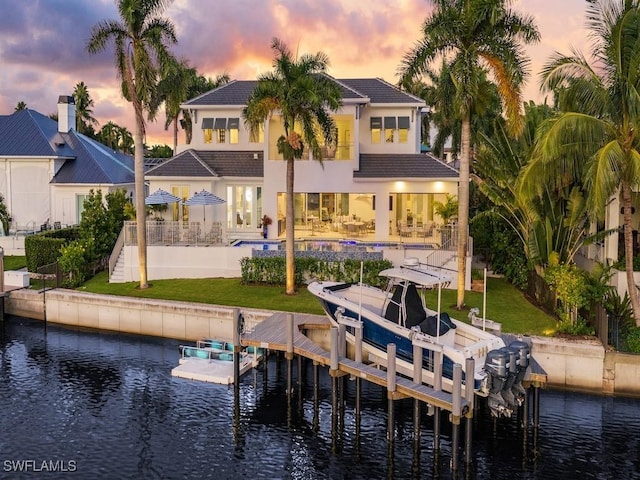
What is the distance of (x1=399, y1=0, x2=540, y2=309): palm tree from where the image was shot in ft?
81.5

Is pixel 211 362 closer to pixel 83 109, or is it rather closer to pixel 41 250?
pixel 41 250

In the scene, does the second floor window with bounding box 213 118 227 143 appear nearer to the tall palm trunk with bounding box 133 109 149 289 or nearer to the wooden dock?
the tall palm trunk with bounding box 133 109 149 289

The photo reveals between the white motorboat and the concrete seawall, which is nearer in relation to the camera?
Result: the white motorboat

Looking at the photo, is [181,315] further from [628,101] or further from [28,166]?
[28,166]

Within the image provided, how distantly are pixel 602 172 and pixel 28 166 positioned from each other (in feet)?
127

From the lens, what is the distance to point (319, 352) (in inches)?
832

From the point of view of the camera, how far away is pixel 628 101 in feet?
72.3

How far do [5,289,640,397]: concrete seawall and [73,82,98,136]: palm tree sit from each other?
45422 mm

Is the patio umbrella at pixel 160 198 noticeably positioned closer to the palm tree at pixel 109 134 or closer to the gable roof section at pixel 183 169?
the gable roof section at pixel 183 169

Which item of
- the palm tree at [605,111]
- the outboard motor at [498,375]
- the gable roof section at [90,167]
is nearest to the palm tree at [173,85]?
the gable roof section at [90,167]

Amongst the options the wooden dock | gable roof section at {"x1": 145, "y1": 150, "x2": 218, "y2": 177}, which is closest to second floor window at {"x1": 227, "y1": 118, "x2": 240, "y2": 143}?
gable roof section at {"x1": 145, "y1": 150, "x2": 218, "y2": 177}

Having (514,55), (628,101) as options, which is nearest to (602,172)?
(628,101)
